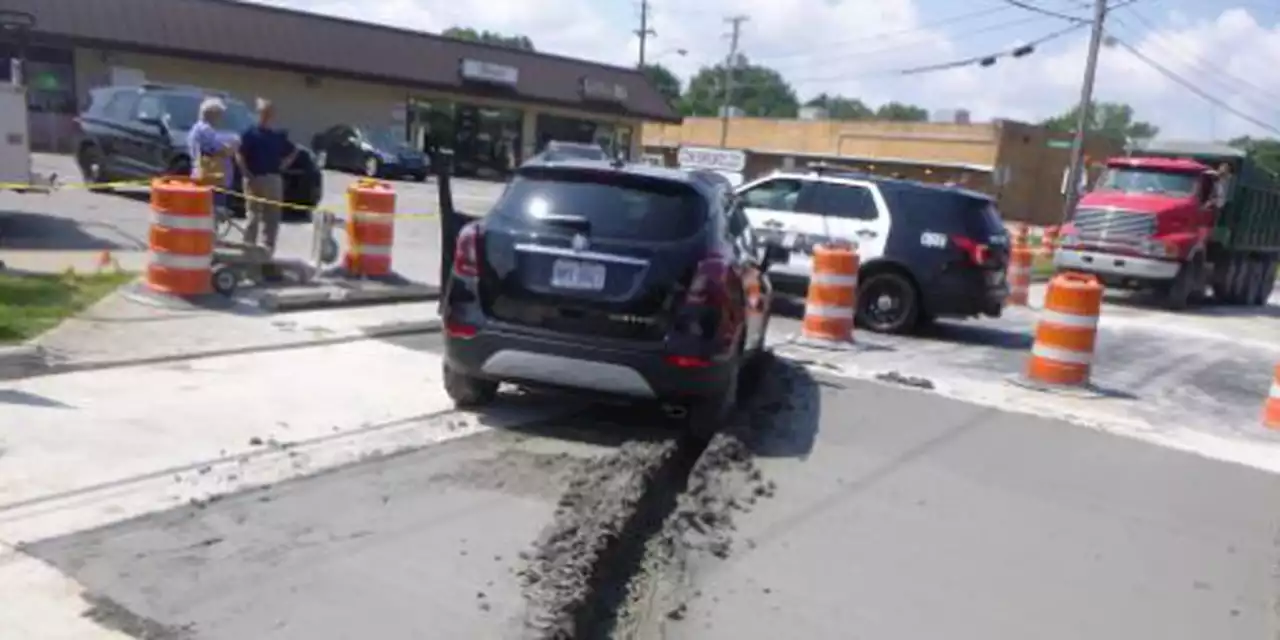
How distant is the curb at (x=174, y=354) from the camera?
7371 mm

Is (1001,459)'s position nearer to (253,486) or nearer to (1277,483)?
(1277,483)

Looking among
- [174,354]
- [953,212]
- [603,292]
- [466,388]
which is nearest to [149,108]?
[174,354]

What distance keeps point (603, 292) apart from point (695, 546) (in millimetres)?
1992

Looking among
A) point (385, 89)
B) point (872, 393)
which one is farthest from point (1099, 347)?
point (385, 89)

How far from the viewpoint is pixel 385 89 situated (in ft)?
140

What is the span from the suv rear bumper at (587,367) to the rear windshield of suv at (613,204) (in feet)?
2.41

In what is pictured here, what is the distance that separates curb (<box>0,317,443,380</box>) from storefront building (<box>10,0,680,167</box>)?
667 inches

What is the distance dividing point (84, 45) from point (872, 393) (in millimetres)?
30485

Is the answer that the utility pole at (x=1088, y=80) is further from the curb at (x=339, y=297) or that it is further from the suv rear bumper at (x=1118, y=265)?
the curb at (x=339, y=297)

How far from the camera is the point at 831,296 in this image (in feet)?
39.8

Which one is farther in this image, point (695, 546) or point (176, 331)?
point (176, 331)

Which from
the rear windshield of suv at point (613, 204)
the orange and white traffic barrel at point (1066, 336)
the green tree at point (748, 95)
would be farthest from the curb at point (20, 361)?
the green tree at point (748, 95)

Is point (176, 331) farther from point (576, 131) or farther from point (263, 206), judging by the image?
point (576, 131)

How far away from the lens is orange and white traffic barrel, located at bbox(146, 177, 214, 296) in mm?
10031
